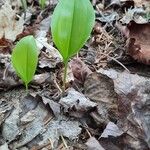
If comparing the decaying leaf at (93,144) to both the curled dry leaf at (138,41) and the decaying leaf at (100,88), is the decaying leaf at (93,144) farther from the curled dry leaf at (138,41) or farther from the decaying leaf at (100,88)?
the curled dry leaf at (138,41)

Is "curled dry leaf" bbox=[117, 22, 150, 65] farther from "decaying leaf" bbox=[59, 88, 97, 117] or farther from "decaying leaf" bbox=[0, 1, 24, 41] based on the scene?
"decaying leaf" bbox=[0, 1, 24, 41]

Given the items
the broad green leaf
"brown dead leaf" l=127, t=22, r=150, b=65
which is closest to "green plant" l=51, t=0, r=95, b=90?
the broad green leaf

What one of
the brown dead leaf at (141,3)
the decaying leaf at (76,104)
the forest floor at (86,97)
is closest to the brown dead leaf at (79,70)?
the forest floor at (86,97)

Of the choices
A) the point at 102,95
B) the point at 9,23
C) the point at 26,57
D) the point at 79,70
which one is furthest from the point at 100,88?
the point at 9,23

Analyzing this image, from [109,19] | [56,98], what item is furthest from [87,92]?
[109,19]

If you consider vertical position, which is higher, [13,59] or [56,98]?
[13,59]

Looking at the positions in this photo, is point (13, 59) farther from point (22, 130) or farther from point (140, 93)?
point (140, 93)
